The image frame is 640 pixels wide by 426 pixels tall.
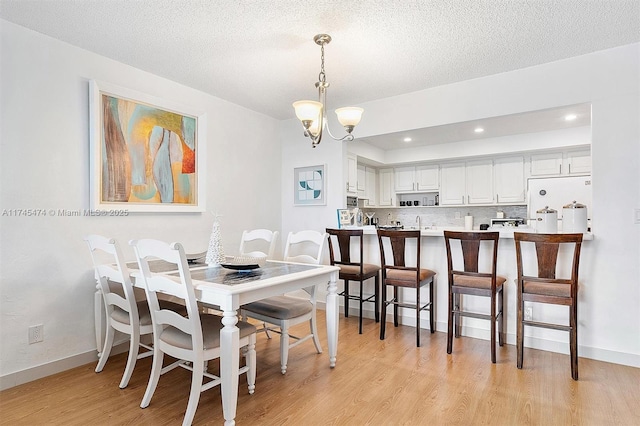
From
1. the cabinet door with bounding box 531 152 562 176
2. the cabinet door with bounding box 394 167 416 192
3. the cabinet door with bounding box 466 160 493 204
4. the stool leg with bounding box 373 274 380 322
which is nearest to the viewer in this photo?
the stool leg with bounding box 373 274 380 322

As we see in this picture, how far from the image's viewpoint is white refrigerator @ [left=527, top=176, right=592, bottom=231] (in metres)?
4.99

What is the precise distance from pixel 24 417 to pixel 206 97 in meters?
3.02

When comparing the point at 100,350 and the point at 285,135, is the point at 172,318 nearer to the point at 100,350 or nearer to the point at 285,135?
the point at 100,350

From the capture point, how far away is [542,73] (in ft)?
10.1

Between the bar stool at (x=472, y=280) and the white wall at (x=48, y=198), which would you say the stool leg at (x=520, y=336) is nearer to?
the bar stool at (x=472, y=280)

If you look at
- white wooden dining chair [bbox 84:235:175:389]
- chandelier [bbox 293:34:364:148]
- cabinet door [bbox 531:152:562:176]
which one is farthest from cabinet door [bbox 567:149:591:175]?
white wooden dining chair [bbox 84:235:175:389]

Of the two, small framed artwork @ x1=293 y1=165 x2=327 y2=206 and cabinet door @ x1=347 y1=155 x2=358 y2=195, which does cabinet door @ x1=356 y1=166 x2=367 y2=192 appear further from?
small framed artwork @ x1=293 y1=165 x2=327 y2=206

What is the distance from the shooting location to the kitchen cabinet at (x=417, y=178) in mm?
6316

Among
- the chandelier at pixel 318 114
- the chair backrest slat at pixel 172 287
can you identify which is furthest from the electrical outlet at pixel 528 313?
the chair backrest slat at pixel 172 287

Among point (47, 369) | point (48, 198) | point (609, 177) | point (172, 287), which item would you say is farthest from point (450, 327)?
point (48, 198)

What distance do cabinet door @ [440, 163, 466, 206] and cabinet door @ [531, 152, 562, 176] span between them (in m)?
1.03

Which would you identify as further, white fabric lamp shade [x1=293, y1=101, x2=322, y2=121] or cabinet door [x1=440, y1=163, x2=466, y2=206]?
cabinet door [x1=440, y1=163, x2=466, y2=206]

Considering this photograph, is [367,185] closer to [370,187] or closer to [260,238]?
[370,187]

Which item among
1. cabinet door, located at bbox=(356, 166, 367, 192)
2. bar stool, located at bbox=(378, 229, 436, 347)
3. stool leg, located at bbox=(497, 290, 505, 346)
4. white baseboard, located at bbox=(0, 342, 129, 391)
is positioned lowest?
white baseboard, located at bbox=(0, 342, 129, 391)
